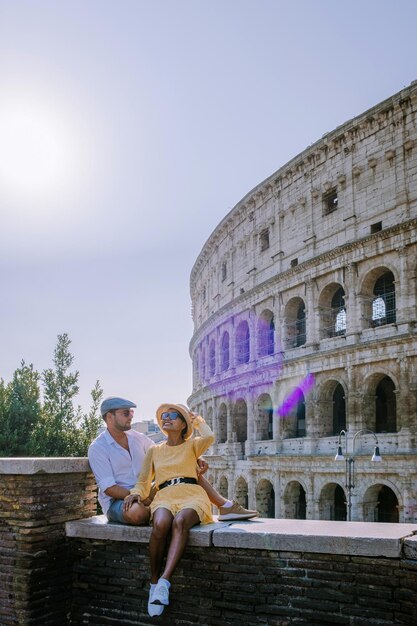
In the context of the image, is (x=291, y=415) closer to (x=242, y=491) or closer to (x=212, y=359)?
(x=242, y=491)

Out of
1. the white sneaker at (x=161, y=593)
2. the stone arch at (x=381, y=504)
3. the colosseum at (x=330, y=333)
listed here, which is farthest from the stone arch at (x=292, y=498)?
the white sneaker at (x=161, y=593)

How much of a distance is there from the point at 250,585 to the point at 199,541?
0.50 m

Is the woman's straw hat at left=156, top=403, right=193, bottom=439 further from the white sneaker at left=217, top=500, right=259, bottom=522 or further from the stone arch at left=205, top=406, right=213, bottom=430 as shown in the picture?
the stone arch at left=205, top=406, right=213, bottom=430

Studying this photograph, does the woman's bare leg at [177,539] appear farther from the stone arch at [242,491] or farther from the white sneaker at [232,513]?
the stone arch at [242,491]

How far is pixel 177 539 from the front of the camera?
4.88m

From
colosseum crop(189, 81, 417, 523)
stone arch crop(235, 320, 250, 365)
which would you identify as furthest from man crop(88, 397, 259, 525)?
stone arch crop(235, 320, 250, 365)

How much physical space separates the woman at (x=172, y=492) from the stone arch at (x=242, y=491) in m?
24.7

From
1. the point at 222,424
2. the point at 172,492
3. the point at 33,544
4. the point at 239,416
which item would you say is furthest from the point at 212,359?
the point at 172,492

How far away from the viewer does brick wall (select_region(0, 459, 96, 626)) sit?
214 inches

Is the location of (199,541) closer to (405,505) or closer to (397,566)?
(397,566)

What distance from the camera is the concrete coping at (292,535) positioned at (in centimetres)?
439

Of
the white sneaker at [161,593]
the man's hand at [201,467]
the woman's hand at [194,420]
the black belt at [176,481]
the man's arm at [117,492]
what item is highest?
the woman's hand at [194,420]

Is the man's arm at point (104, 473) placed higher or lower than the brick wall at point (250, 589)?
higher

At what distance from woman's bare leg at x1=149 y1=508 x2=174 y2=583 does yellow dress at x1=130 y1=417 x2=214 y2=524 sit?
149 mm
